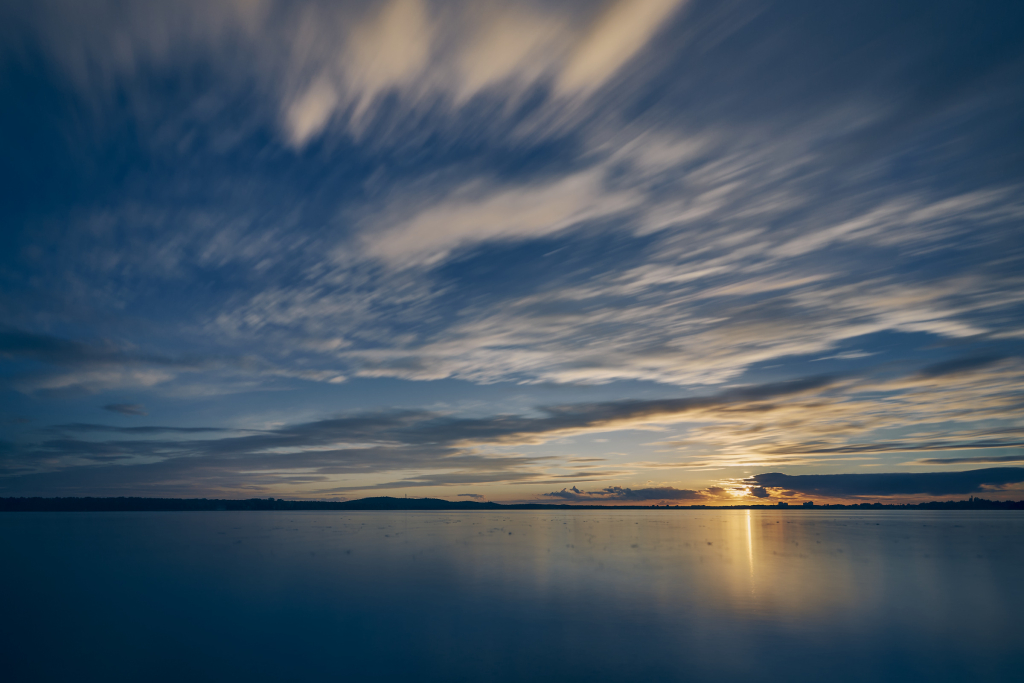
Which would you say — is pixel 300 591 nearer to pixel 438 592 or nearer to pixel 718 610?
pixel 438 592

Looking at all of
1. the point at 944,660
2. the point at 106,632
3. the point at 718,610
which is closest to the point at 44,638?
the point at 106,632

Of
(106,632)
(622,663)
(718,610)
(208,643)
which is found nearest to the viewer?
(622,663)

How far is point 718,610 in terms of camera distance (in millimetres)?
26797

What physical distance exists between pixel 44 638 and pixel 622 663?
894 inches

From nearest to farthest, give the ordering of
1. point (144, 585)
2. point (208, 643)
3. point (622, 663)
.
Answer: point (622, 663) < point (208, 643) < point (144, 585)

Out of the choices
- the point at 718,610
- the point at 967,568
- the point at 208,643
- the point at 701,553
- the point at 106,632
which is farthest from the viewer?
the point at 701,553

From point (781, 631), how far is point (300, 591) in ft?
85.2

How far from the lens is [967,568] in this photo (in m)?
44.4

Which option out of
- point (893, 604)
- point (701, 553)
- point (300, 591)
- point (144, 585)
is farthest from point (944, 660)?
point (144, 585)

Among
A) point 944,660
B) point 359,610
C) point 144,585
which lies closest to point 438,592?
point 359,610

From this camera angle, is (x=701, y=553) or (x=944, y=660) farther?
(x=701, y=553)

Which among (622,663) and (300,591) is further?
(300,591)

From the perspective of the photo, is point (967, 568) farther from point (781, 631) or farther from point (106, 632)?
point (106, 632)

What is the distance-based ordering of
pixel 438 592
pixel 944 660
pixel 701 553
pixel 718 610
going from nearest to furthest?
pixel 944 660 < pixel 718 610 < pixel 438 592 < pixel 701 553
